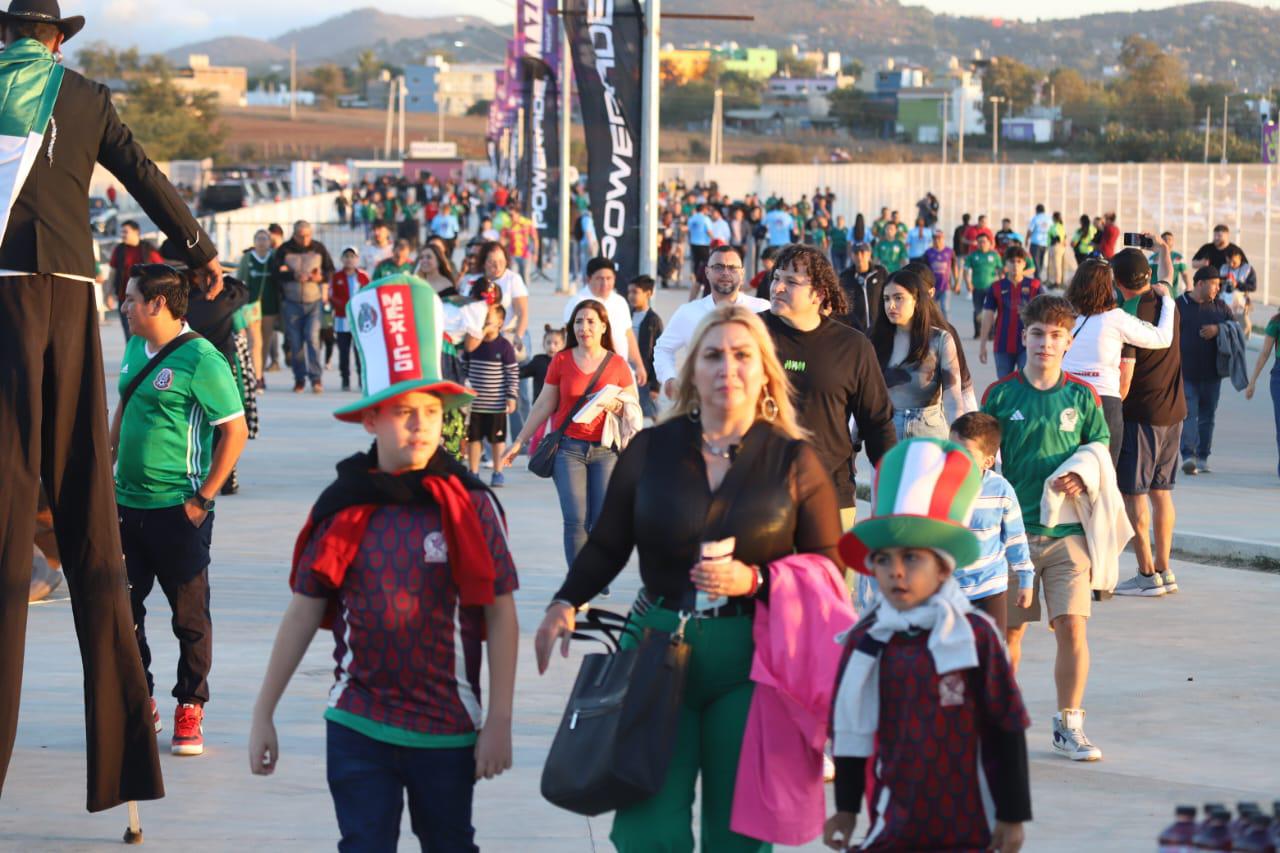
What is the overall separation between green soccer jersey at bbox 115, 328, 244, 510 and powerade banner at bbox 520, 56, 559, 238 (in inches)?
1113

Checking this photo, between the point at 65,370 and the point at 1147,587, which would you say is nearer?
the point at 65,370

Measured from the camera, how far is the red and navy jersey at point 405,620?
15.0ft

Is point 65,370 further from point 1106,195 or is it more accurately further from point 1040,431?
point 1106,195

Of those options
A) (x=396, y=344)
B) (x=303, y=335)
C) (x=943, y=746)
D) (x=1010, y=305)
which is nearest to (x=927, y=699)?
(x=943, y=746)

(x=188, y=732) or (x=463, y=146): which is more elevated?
→ (x=463, y=146)

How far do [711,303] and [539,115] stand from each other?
27.9 metres

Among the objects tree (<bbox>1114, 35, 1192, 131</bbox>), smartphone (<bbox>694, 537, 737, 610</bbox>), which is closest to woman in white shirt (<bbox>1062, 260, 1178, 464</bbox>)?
smartphone (<bbox>694, 537, 737, 610</bbox>)

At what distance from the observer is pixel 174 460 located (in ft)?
24.5

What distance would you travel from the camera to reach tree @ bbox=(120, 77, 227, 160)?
126 metres

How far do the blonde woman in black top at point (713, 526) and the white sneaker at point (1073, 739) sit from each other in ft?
10.2

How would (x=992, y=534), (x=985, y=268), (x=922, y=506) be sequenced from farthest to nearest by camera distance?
(x=985, y=268) → (x=992, y=534) → (x=922, y=506)

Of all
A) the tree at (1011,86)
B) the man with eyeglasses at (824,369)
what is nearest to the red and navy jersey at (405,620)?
the man with eyeglasses at (824,369)

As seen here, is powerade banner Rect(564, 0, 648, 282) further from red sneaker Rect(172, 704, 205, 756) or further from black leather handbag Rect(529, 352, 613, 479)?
red sneaker Rect(172, 704, 205, 756)

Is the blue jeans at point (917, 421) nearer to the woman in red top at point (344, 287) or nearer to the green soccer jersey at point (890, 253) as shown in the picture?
Answer: the woman in red top at point (344, 287)
